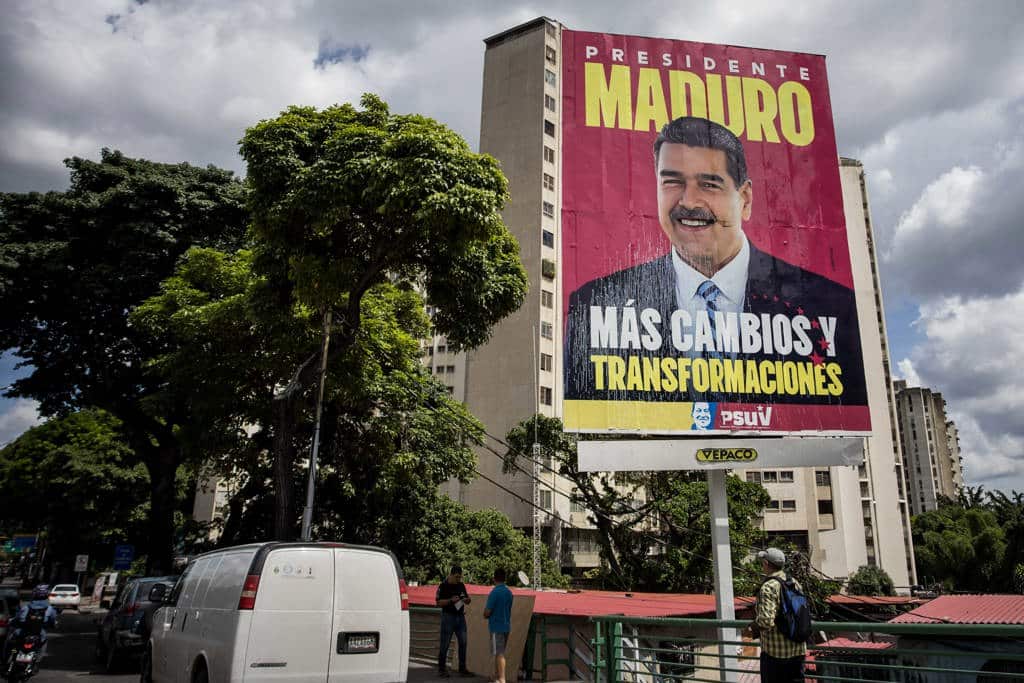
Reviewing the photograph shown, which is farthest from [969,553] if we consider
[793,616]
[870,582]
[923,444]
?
[923,444]

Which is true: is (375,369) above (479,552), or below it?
above

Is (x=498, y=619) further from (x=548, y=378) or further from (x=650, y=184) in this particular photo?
(x=548, y=378)

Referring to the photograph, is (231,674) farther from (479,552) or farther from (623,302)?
(479,552)

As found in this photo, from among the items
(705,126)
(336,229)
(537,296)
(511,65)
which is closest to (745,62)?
(705,126)

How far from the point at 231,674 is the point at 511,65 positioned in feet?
188

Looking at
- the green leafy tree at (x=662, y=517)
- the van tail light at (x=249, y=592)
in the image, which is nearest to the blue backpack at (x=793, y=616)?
the van tail light at (x=249, y=592)

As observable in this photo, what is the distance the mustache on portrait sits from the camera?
12062mm

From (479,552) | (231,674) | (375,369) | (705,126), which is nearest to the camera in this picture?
(231,674)

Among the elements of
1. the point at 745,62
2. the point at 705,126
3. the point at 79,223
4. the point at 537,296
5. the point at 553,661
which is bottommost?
the point at 553,661

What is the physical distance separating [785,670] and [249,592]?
4.96 m

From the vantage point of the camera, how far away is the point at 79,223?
26.9 metres

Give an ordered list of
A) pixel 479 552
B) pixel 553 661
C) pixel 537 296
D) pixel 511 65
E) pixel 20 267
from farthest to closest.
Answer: pixel 511 65
pixel 537 296
pixel 479 552
pixel 20 267
pixel 553 661

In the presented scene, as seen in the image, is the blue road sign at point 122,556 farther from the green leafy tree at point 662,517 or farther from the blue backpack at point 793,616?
the blue backpack at point 793,616

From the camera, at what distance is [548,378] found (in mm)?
→ 50406
